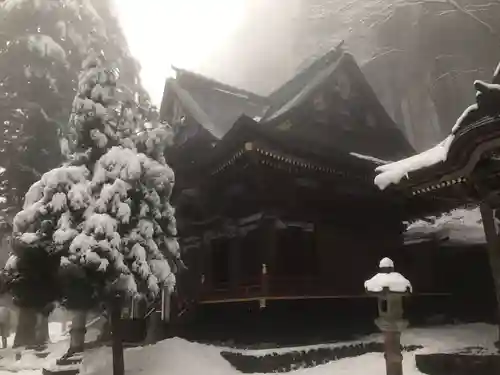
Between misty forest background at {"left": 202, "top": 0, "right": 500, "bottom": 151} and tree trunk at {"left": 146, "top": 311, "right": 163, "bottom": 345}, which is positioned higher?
misty forest background at {"left": 202, "top": 0, "right": 500, "bottom": 151}

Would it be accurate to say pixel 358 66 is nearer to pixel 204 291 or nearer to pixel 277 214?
pixel 277 214

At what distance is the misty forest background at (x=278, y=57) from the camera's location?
496 centimetres

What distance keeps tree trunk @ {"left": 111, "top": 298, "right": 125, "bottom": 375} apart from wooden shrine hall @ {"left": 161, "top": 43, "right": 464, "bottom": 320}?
1043 mm

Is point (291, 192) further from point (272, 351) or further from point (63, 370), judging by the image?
point (63, 370)

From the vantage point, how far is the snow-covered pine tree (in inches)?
168

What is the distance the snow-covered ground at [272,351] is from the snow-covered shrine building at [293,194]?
51cm

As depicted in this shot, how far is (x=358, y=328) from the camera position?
4766mm

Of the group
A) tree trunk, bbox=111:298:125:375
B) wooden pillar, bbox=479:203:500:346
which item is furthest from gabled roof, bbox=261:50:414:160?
tree trunk, bbox=111:298:125:375

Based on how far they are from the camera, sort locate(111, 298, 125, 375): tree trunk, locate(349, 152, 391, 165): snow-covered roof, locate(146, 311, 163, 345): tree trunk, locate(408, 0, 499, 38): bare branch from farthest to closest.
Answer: locate(349, 152, 391, 165): snow-covered roof, locate(146, 311, 163, 345): tree trunk, locate(408, 0, 499, 38): bare branch, locate(111, 298, 125, 375): tree trunk

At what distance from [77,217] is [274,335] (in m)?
2.18

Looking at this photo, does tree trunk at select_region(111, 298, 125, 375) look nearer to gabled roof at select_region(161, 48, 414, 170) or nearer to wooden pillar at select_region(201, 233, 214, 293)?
wooden pillar at select_region(201, 233, 214, 293)

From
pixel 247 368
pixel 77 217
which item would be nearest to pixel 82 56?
pixel 77 217

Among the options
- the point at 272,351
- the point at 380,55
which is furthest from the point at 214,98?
the point at 272,351

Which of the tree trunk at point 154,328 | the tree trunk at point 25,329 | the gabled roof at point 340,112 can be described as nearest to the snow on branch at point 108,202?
the tree trunk at point 25,329
